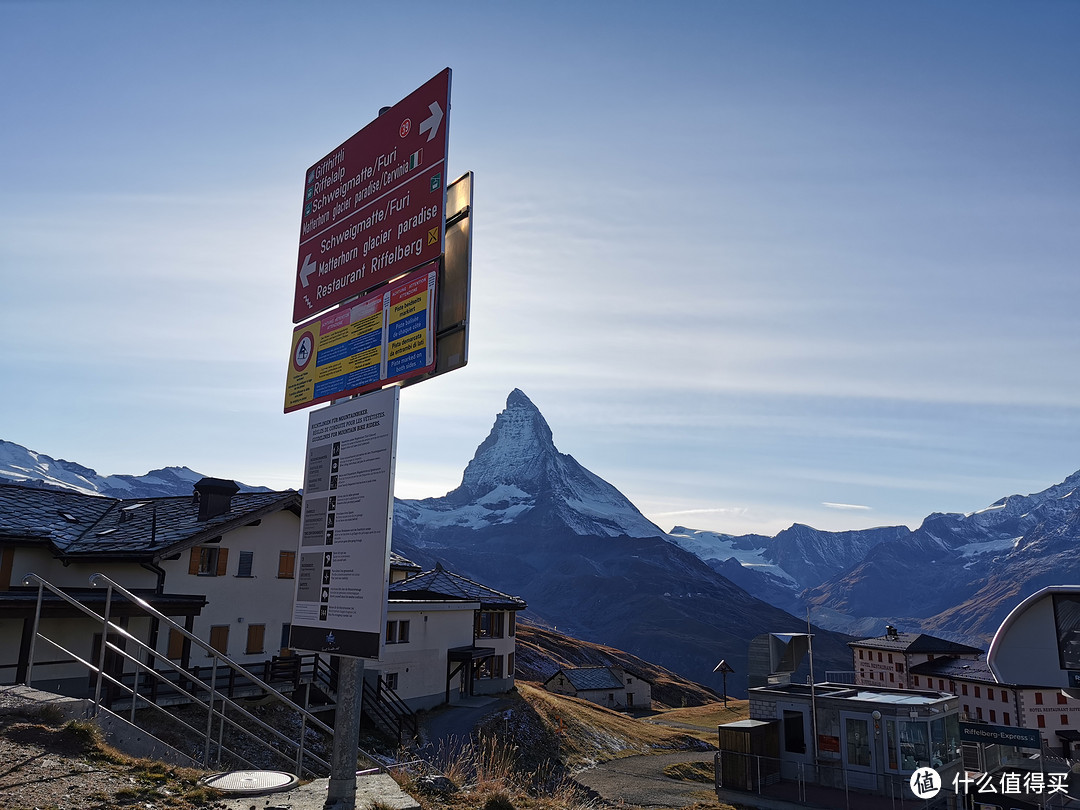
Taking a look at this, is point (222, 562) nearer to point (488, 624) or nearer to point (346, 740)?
point (488, 624)

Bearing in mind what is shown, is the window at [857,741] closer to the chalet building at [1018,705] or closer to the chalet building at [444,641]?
the chalet building at [444,641]

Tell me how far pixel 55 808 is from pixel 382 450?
18.0ft

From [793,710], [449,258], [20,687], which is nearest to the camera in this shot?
[449,258]

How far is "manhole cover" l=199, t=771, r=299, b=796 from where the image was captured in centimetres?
986

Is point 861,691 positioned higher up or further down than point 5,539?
further down

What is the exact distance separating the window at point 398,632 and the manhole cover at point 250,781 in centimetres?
2605

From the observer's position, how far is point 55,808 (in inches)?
324

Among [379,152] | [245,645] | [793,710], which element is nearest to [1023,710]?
[793,710]

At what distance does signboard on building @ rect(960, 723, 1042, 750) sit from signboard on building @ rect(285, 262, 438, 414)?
23528mm

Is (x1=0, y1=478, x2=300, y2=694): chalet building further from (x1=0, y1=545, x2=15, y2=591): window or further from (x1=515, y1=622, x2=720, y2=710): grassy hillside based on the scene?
(x1=515, y1=622, x2=720, y2=710): grassy hillside

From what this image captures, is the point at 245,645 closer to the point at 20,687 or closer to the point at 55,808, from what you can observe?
the point at 20,687

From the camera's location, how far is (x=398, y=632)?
3678 cm

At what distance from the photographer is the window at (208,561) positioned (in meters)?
28.9

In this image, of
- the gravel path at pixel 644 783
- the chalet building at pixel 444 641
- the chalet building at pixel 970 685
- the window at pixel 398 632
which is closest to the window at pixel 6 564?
the chalet building at pixel 444 641
